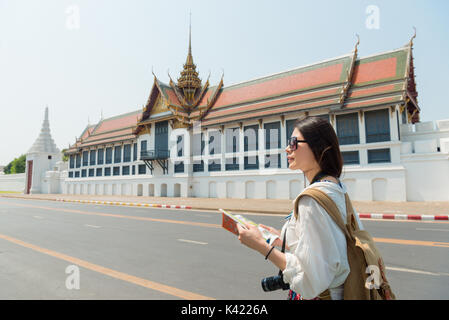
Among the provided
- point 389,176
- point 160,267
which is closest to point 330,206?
point 160,267

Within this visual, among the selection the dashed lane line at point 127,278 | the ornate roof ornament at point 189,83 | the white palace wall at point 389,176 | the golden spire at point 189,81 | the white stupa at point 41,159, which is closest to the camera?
the dashed lane line at point 127,278

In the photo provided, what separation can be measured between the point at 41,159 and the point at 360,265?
64.5 meters

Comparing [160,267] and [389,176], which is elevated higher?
[389,176]

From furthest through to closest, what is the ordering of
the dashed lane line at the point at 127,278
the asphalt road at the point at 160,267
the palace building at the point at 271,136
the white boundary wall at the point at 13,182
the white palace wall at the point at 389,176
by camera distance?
the white boundary wall at the point at 13,182, the palace building at the point at 271,136, the white palace wall at the point at 389,176, the asphalt road at the point at 160,267, the dashed lane line at the point at 127,278

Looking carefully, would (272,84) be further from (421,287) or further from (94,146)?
(94,146)

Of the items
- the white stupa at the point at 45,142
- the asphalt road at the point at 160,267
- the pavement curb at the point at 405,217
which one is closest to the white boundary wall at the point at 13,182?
the white stupa at the point at 45,142

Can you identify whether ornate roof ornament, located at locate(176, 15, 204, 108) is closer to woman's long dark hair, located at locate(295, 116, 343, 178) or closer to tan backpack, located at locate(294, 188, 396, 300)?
woman's long dark hair, located at locate(295, 116, 343, 178)

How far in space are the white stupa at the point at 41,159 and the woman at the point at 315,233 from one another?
6125 centimetres

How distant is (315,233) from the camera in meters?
1.29

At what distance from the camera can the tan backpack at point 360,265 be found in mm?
1265

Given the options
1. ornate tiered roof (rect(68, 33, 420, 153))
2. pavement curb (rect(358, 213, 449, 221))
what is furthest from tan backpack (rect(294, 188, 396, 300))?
ornate tiered roof (rect(68, 33, 420, 153))

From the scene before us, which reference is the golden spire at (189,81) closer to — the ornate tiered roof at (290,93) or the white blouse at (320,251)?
the ornate tiered roof at (290,93)

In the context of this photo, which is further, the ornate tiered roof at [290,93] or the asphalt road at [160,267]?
the ornate tiered roof at [290,93]

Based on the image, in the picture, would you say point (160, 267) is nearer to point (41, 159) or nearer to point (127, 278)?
point (127, 278)
